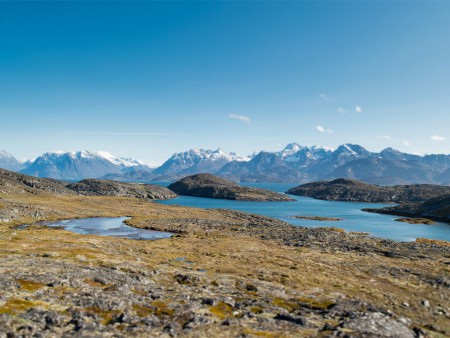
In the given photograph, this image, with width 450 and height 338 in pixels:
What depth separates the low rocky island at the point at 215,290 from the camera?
1009 inches

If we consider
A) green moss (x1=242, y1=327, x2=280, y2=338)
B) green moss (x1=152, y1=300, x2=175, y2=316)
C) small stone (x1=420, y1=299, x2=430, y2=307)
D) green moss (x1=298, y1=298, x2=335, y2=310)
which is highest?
green moss (x1=242, y1=327, x2=280, y2=338)

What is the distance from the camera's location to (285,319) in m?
28.6

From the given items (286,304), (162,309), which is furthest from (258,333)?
(286,304)

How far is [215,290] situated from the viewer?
37.3 metres

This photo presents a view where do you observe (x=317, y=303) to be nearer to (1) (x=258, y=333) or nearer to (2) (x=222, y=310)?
(2) (x=222, y=310)

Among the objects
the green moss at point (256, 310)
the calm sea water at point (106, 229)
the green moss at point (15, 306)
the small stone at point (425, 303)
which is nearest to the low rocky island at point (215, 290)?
the green moss at point (15, 306)

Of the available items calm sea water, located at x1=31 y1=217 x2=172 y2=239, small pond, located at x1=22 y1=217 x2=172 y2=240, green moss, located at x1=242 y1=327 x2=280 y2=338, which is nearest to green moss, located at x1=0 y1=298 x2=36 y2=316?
green moss, located at x1=242 y1=327 x2=280 y2=338

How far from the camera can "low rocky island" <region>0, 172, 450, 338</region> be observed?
25641mm

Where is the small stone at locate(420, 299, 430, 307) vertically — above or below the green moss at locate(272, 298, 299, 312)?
below

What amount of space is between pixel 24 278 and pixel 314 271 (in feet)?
129

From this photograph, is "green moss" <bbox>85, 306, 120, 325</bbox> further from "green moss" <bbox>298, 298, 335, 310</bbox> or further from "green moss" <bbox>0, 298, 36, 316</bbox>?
"green moss" <bbox>298, 298, 335, 310</bbox>

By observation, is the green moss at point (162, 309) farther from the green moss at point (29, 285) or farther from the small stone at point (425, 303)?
the small stone at point (425, 303)

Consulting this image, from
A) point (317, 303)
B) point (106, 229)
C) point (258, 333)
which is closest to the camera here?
point (258, 333)

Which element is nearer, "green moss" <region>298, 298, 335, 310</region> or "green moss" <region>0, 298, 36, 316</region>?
"green moss" <region>0, 298, 36, 316</region>
